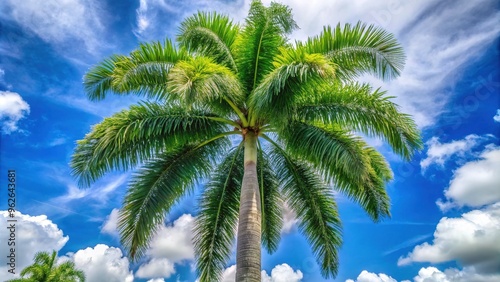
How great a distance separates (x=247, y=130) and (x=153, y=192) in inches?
127

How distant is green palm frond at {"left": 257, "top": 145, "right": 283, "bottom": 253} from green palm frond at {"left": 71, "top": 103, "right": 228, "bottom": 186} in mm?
2986

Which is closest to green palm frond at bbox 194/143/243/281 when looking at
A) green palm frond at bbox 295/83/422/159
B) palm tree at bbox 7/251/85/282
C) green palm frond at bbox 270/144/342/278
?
green palm frond at bbox 270/144/342/278

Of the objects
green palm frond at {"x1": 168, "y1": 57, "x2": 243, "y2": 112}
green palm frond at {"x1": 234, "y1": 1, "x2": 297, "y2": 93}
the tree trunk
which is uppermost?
green palm frond at {"x1": 234, "y1": 1, "x2": 297, "y2": 93}

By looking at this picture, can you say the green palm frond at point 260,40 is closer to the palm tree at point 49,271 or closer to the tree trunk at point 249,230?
the tree trunk at point 249,230

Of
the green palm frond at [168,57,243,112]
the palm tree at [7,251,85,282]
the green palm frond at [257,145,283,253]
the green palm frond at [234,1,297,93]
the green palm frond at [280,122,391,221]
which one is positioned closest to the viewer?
the green palm frond at [168,57,243,112]

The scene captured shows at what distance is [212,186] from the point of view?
14.1 metres

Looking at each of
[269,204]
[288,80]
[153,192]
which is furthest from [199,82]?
[269,204]

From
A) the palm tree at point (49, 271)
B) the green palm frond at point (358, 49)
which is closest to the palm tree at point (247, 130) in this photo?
the green palm frond at point (358, 49)

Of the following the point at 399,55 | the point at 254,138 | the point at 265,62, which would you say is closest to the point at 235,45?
the point at 265,62

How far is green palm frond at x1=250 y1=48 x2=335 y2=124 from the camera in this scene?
8.46 m

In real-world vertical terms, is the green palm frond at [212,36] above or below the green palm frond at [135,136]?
above

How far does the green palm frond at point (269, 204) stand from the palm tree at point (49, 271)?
17922 millimetres

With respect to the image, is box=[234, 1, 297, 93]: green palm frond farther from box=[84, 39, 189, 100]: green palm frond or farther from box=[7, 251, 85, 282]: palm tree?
box=[7, 251, 85, 282]: palm tree

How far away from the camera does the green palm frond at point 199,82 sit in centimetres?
842
